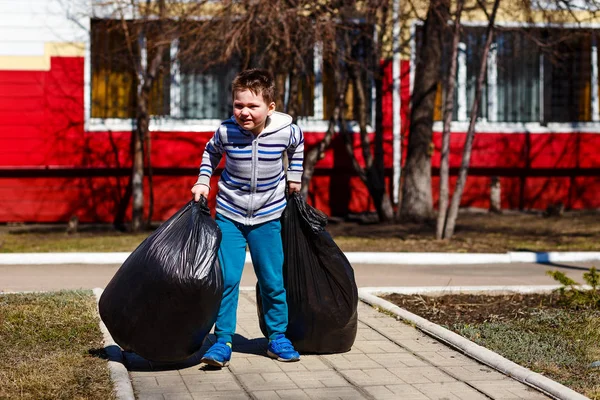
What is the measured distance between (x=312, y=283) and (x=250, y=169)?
0.82 m

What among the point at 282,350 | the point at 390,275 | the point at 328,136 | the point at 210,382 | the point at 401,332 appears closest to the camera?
the point at 210,382

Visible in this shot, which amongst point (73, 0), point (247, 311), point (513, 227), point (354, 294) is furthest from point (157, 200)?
point (354, 294)

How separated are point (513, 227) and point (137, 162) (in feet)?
19.8

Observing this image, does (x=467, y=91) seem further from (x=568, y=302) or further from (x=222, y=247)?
(x=222, y=247)

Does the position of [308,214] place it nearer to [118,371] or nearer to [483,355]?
[483,355]

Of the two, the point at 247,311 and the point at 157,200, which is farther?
the point at 157,200

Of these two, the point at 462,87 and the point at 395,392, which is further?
the point at 462,87

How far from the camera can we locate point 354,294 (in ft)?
20.5

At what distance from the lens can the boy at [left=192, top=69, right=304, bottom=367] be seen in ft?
19.2

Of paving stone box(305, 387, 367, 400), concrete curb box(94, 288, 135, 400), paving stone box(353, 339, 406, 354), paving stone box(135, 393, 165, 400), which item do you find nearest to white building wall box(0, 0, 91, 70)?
concrete curb box(94, 288, 135, 400)

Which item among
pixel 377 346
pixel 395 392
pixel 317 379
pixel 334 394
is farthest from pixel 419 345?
pixel 334 394

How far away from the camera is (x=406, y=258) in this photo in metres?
11.9

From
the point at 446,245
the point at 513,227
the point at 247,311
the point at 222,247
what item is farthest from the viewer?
the point at 513,227

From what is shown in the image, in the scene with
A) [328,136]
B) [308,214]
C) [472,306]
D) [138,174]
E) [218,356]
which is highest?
[328,136]
